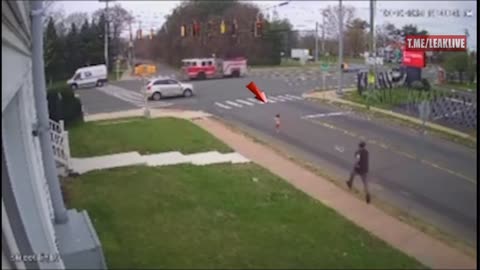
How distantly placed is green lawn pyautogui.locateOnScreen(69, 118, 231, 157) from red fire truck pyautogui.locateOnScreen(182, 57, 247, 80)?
1.49 metres

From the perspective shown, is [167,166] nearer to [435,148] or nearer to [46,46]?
[46,46]

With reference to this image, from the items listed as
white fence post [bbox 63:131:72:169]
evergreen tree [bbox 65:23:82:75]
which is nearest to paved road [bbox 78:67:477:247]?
white fence post [bbox 63:131:72:169]

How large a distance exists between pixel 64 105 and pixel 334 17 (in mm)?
6795

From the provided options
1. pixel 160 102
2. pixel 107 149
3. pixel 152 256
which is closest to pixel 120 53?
pixel 107 149

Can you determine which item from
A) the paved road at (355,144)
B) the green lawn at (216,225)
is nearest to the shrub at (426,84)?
the paved road at (355,144)

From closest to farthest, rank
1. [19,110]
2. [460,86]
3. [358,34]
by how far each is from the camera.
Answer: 1. [19,110]
2. [358,34]
3. [460,86]

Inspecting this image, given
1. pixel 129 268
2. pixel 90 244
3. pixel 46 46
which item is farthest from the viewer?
pixel 46 46

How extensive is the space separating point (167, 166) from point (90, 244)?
4.00 meters

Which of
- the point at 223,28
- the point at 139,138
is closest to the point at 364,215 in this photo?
the point at 223,28

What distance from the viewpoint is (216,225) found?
196 inches

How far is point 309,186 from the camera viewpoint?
6723mm

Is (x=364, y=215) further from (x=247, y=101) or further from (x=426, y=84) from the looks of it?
(x=426, y=84)

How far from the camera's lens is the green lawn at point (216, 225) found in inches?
166

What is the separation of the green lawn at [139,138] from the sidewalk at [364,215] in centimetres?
81
